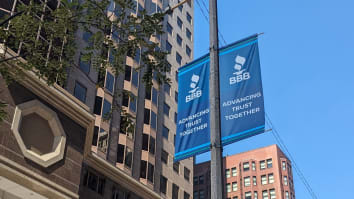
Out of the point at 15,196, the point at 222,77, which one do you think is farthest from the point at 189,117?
the point at 15,196

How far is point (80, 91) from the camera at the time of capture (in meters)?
36.2

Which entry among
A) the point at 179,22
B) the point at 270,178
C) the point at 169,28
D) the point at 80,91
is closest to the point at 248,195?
the point at 270,178

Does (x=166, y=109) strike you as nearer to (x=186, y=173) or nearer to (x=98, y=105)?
(x=186, y=173)

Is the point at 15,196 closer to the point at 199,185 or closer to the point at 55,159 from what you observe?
the point at 55,159

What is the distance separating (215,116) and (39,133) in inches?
613

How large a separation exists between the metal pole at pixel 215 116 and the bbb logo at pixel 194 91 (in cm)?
117

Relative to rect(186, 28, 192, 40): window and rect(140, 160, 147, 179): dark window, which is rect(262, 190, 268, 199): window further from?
rect(140, 160, 147, 179): dark window

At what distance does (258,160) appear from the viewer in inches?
3804

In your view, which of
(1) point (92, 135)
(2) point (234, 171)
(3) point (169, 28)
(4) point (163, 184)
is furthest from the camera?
(2) point (234, 171)

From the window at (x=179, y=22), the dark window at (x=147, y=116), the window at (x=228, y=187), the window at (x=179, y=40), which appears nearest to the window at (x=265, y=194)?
the window at (x=228, y=187)

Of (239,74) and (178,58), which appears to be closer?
(239,74)

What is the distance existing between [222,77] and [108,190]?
25.4m

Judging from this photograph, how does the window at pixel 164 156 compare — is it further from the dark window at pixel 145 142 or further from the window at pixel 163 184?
the dark window at pixel 145 142

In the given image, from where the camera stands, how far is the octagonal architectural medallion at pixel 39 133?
69.2 feet
